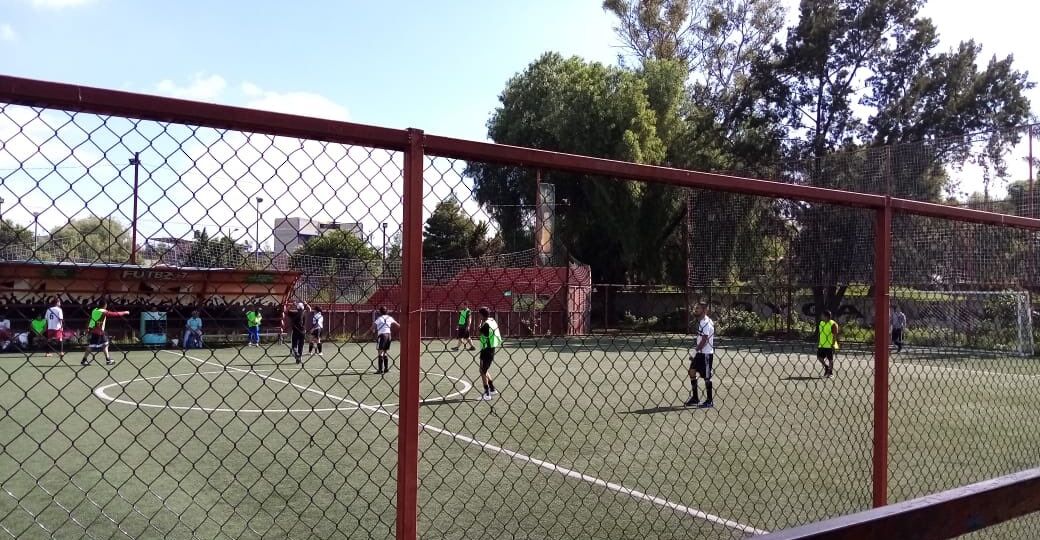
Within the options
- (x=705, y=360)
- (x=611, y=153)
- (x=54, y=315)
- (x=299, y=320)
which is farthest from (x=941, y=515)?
(x=611, y=153)

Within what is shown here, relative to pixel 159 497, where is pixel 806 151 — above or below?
above

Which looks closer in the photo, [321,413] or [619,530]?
[619,530]

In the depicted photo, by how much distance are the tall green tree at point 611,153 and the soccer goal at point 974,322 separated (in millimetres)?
12118

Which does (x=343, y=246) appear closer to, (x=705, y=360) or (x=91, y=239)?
(x=91, y=239)

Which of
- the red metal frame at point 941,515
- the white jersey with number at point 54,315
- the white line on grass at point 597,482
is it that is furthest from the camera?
the white line on grass at point 597,482

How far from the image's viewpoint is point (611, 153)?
33.2 meters

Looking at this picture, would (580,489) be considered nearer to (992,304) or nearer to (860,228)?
(860,228)

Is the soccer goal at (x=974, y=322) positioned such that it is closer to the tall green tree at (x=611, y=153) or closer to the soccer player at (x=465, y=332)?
the tall green tree at (x=611, y=153)

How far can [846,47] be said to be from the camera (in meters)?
34.9

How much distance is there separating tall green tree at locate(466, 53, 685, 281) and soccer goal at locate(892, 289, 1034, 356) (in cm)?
1212

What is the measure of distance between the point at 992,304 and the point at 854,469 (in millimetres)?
20375

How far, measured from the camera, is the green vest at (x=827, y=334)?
16.4 m

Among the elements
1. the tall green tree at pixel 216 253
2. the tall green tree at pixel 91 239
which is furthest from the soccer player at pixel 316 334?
the tall green tree at pixel 91 239

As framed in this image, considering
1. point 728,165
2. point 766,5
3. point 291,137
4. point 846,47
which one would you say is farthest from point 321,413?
point 766,5
